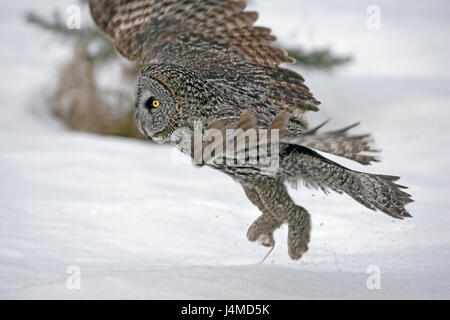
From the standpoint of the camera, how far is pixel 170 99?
137 inches

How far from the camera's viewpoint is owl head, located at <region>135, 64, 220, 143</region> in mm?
3432

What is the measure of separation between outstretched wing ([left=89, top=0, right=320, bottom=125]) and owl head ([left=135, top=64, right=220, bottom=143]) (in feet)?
0.81

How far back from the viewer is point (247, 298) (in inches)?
114

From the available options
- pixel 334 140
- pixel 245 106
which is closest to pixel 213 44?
pixel 245 106

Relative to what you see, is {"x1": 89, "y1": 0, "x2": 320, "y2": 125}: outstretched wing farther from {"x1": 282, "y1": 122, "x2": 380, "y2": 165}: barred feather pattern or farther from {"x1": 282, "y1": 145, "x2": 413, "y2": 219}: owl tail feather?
{"x1": 282, "y1": 122, "x2": 380, "y2": 165}: barred feather pattern

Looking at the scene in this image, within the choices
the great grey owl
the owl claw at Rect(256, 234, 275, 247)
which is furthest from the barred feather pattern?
the owl claw at Rect(256, 234, 275, 247)

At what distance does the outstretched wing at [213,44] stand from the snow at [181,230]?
77 centimetres

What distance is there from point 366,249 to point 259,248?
0.77 meters

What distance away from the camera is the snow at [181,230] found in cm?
307

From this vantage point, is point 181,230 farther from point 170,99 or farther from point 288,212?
point 170,99

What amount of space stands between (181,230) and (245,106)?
1.32 meters

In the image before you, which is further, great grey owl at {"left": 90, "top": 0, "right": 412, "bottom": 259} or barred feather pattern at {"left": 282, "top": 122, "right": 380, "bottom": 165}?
great grey owl at {"left": 90, "top": 0, "right": 412, "bottom": 259}
